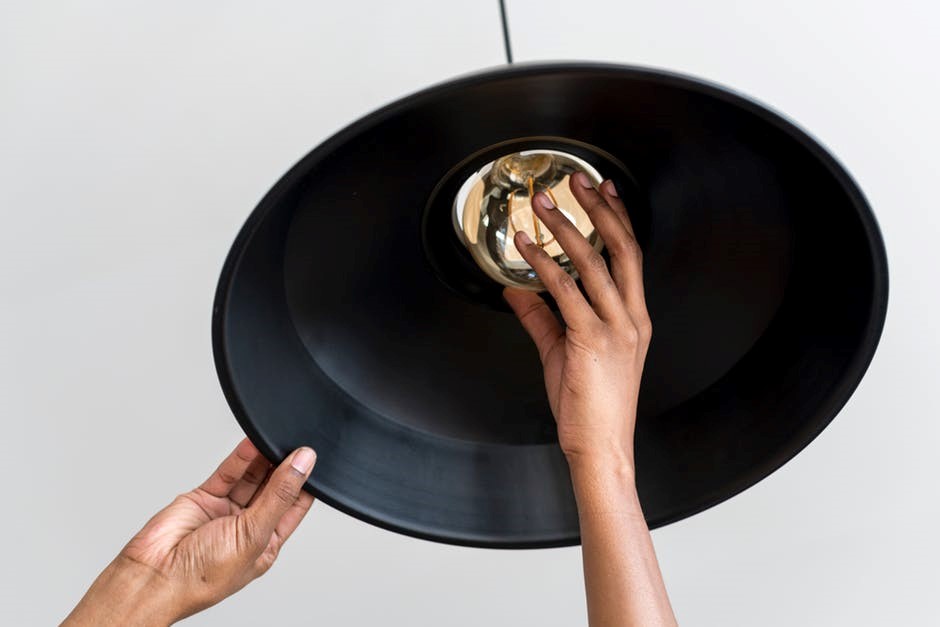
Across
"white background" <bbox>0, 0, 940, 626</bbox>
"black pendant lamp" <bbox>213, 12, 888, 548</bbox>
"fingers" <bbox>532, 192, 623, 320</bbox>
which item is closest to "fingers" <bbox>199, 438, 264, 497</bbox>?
"black pendant lamp" <bbox>213, 12, 888, 548</bbox>

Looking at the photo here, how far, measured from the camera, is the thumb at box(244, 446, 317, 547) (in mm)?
786

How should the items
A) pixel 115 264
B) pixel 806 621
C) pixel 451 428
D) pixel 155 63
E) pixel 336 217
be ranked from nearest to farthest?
pixel 336 217 < pixel 451 428 < pixel 155 63 < pixel 115 264 < pixel 806 621

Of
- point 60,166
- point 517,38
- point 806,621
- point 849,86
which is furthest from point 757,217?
point 806,621

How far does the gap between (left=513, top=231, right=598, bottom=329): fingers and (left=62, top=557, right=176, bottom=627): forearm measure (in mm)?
506

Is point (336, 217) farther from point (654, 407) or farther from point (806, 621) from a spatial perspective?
point (806, 621)

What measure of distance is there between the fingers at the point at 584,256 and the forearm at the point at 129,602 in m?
0.54

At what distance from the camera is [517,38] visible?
1685mm

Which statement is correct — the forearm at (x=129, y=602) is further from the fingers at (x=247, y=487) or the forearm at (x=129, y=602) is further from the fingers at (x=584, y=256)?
the fingers at (x=584, y=256)

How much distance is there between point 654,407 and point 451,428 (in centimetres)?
17

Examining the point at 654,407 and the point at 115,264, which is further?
the point at 115,264

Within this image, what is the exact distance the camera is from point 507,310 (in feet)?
2.97

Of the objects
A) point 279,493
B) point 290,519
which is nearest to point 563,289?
point 279,493

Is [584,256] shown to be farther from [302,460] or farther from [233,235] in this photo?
[233,235]

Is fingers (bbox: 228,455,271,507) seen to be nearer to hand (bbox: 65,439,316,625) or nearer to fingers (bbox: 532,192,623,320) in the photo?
hand (bbox: 65,439,316,625)
